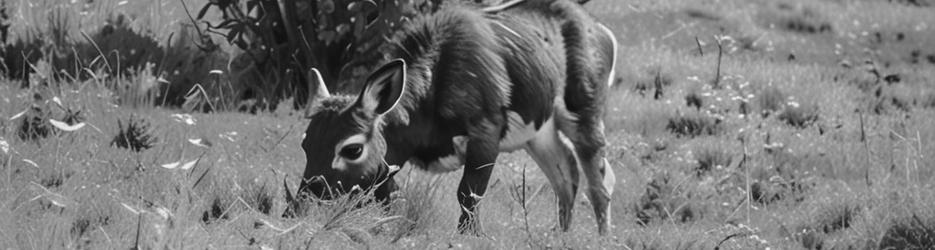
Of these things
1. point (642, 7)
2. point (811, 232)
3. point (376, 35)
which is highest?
point (376, 35)

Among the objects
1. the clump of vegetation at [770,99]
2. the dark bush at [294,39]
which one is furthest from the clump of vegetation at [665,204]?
the clump of vegetation at [770,99]

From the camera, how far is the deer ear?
6.07 m

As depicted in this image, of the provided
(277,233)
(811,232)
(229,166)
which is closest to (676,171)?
(811,232)

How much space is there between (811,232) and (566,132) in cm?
142

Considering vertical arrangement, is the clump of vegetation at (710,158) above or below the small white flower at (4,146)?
below

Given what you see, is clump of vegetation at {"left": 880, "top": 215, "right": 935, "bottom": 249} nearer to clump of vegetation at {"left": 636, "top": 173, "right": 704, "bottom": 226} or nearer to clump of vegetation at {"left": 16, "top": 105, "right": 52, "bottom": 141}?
clump of vegetation at {"left": 636, "top": 173, "right": 704, "bottom": 226}

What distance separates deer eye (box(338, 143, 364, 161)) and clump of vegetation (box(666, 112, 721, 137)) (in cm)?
438

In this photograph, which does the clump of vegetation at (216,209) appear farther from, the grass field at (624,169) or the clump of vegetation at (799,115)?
the clump of vegetation at (799,115)

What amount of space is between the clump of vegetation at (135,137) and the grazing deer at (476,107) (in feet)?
5.01

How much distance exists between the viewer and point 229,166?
771cm

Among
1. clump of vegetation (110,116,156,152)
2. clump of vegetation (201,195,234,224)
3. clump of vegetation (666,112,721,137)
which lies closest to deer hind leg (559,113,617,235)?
clump of vegetation (201,195,234,224)

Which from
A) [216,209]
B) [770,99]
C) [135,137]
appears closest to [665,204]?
[216,209]

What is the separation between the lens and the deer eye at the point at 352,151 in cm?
612

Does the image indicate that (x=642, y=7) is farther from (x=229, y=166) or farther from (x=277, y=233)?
(x=277, y=233)
